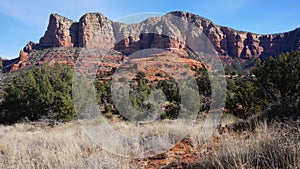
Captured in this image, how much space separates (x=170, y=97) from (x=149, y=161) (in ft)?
66.2

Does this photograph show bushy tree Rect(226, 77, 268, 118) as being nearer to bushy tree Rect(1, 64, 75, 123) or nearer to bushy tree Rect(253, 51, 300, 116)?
bushy tree Rect(253, 51, 300, 116)

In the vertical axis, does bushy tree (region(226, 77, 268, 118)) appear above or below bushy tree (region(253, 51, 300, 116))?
below

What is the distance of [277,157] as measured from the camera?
251cm

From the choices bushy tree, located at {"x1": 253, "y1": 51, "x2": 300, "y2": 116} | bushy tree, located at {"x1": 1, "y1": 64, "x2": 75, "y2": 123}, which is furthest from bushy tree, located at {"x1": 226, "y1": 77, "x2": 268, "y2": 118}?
bushy tree, located at {"x1": 1, "y1": 64, "x2": 75, "y2": 123}

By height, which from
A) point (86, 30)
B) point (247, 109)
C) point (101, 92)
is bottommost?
point (247, 109)

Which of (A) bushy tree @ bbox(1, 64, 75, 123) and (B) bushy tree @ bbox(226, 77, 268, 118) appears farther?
(B) bushy tree @ bbox(226, 77, 268, 118)

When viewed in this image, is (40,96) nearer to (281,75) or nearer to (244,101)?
(281,75)

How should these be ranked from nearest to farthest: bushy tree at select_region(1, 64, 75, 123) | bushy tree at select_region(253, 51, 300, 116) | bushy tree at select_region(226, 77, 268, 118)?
bushy tree at select_region(253, 51, 300, 116) → bushy tree at select_region(1, 64, 75, 123) → bushy tree at select_region(226, 77, 268, 118)

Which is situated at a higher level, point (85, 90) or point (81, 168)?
point (85, 90)

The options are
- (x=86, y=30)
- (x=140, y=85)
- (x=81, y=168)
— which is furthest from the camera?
(x=86, y=30)

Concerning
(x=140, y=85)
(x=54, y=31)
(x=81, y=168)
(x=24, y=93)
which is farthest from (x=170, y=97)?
(x=54, y=31)

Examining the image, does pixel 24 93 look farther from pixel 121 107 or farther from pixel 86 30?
pixel 86 30

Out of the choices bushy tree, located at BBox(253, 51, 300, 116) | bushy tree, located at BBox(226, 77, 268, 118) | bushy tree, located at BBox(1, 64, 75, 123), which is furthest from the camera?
bushy tree, located at BBox(226, 77, 268, 118)

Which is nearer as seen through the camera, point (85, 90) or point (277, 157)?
point (277, 157)
